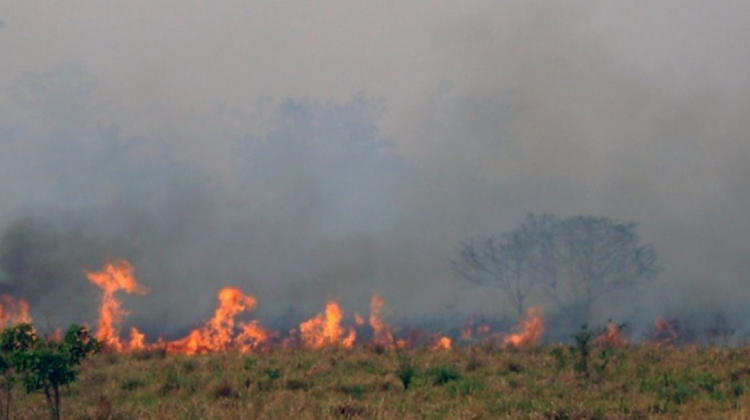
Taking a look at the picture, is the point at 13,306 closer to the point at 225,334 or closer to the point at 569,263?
the point at 225,334

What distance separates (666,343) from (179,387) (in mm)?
15622

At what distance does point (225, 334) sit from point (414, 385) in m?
13.8

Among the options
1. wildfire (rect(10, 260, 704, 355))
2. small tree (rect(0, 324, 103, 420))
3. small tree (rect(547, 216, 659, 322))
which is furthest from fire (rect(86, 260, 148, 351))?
small tree (rect(547, 216, 659, 322))

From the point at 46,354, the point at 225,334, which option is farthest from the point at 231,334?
the point at 46,354

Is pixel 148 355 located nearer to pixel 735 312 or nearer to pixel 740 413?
pixel 740 413

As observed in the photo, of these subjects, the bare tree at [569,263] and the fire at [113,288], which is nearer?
the fire at [113,288]

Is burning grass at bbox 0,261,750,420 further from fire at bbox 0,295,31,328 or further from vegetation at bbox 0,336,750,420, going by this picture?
fire at bbox 0,295,31,328

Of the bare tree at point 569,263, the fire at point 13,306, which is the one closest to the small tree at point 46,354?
the fire at point 13,306

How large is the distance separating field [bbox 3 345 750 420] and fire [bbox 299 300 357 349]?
222cm

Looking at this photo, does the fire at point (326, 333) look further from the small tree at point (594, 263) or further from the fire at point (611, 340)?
the small tree at point (594, 263)

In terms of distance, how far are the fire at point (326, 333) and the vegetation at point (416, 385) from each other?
221cm

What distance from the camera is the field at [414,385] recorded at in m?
15.7

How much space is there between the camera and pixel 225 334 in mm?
30719

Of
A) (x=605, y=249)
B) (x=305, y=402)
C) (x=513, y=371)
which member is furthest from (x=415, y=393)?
(x=605, y=249)
